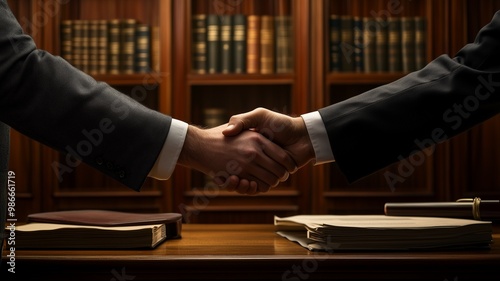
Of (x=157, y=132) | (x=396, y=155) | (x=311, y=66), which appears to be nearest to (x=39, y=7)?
(x=311, y=66)

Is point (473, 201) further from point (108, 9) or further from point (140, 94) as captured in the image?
point (108, 9)

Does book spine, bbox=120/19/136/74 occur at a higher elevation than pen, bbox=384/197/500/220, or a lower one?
higher

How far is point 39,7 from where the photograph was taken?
3004 mm

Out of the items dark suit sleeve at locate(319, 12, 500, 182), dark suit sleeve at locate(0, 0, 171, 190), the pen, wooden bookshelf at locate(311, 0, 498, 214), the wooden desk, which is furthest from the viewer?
wooden bookshelf at locate(311, 0, 498, 214)

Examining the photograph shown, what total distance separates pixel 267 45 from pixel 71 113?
1.87m

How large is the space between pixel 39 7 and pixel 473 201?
87.1 inches

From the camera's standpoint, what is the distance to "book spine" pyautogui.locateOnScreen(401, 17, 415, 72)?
9.92 feet

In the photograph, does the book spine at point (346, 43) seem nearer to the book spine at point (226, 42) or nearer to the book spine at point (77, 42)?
the book spine at point (226, 42)

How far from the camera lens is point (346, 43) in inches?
119

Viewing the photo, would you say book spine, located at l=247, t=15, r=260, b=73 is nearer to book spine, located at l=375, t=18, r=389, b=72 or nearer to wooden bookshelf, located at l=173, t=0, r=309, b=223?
wooden bookshelf, located at l=173, t=0, r=309, b=223

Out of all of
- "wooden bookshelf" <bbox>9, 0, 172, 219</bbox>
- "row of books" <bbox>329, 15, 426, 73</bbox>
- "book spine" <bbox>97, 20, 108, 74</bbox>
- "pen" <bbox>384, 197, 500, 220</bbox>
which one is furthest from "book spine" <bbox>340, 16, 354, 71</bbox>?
"pen" <bbox>384, 197, 500, 220</bbox>

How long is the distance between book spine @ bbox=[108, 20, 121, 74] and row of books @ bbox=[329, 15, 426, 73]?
3.23 ft

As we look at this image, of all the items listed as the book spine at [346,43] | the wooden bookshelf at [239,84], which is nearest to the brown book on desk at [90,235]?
the wooden bookshelf at [239,84]

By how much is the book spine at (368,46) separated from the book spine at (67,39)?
1360 mm
